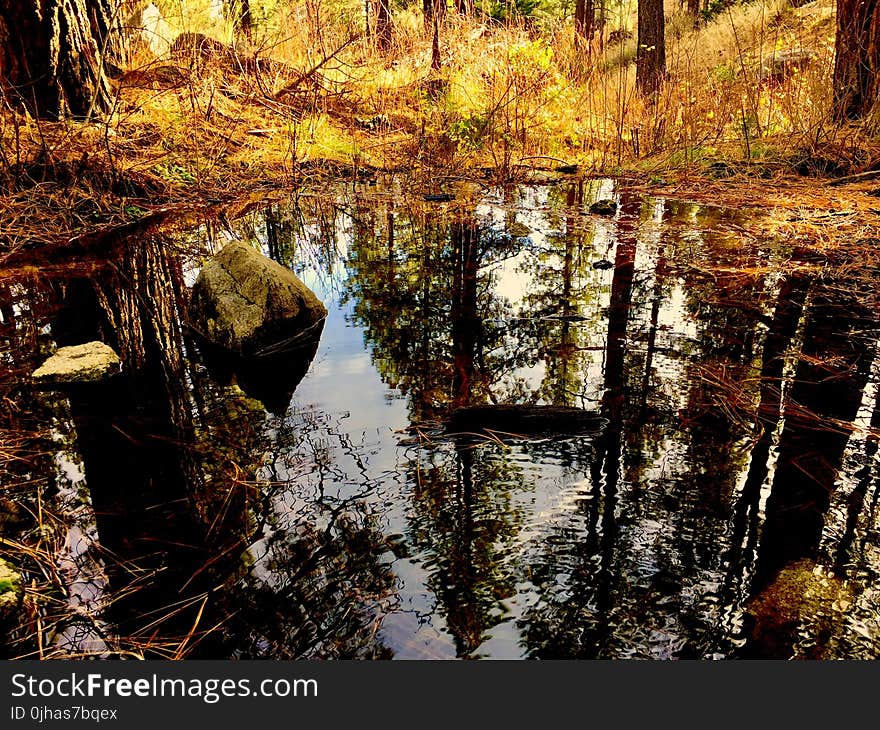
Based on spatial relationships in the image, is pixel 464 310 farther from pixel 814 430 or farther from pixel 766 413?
pixel 814 430

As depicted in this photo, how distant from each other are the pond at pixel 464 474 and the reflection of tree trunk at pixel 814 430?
0.04 feet

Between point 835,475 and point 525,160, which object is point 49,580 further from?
point 525,160

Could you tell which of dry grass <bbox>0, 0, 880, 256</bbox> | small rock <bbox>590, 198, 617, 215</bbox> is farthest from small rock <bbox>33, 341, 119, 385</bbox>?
small rock <bbox>590, 198, 617, 215</bbox>

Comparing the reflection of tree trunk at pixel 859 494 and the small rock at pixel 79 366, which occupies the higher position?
the small rock at pixel 79 366

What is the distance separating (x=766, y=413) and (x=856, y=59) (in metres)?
5.85

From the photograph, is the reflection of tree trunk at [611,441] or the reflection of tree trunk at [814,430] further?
the reflection of tree trunk at [814,430]

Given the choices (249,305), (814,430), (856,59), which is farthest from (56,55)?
(856,59)

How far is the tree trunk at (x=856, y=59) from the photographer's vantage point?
6.75 meters

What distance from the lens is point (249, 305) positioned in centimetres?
393

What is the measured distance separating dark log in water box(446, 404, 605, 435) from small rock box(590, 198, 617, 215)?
4250 mm

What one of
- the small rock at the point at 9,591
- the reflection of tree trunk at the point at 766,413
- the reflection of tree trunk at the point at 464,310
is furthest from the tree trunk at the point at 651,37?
the small rock at the point at 9,591

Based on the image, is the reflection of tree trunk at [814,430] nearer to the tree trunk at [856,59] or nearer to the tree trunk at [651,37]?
the tree trunk at [856,59]

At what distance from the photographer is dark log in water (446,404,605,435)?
2.94 meters

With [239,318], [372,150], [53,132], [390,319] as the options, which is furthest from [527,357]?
[372,150]
